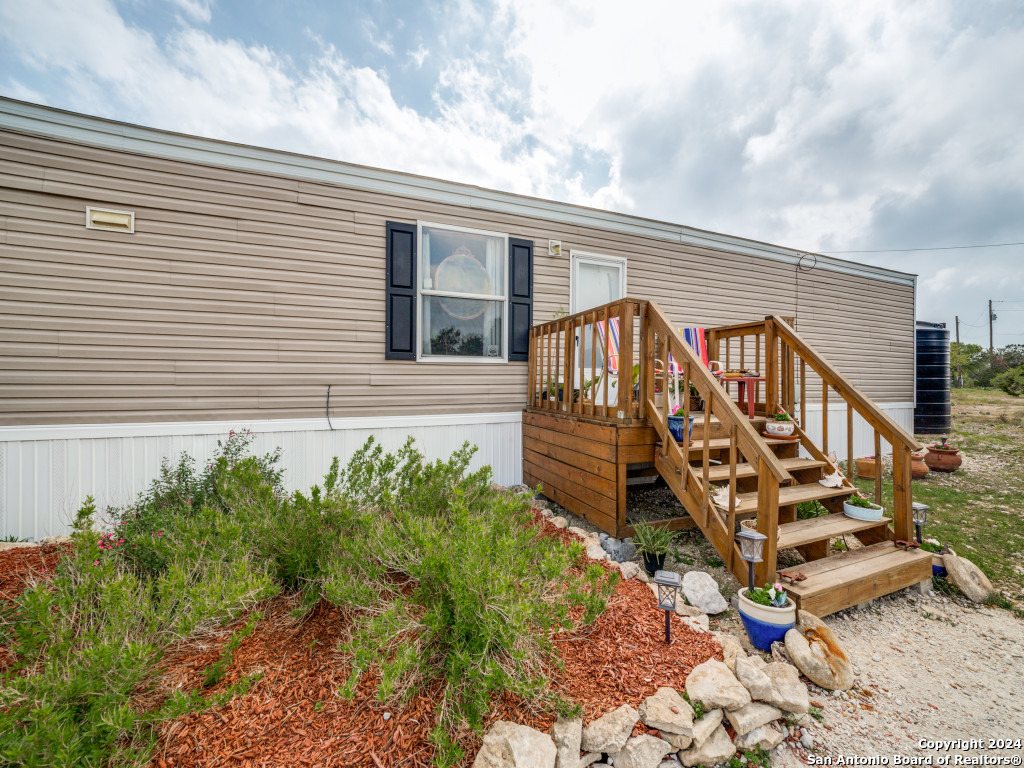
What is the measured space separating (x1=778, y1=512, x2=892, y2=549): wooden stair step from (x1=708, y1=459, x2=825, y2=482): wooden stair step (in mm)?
382

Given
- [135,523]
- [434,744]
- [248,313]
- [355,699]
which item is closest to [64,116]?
[248,313]

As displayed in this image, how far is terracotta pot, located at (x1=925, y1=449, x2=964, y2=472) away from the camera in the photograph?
588 centimetres

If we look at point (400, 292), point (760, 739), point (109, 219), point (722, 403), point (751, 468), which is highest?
point (109, 219)

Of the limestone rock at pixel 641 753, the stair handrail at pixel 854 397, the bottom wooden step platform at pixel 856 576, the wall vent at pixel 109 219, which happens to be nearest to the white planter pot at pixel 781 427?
the stair handrail at pixel 854 397

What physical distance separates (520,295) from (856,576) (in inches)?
143

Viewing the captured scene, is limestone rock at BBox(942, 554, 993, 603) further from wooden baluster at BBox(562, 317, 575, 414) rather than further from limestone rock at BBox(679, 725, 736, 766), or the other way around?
wooden baluster at BBox(562, 317, 575, 414)

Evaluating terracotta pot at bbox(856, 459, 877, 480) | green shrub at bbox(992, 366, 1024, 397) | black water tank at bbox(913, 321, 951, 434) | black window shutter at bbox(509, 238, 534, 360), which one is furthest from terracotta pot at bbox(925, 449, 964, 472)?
green shrub at bbox(992, 366, 1024, 397)

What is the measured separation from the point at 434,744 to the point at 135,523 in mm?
2525

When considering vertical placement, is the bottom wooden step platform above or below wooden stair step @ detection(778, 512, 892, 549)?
below

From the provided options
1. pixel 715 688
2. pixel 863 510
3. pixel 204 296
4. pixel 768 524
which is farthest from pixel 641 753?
pixel 204 296

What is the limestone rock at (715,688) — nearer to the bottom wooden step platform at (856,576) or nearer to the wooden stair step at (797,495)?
the bottom wooden step platform at (856,576)

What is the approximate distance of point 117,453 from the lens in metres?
3.47

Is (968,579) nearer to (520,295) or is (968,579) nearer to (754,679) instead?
(754,679)

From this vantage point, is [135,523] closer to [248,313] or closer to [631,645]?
[248,313]
